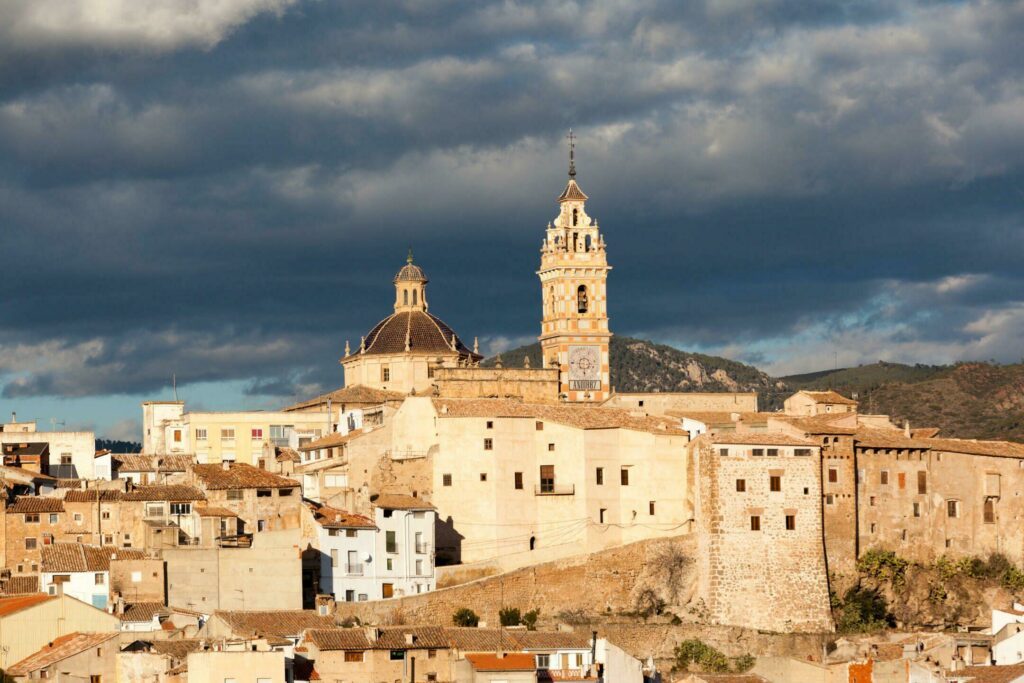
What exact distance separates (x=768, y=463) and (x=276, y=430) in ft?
86.2

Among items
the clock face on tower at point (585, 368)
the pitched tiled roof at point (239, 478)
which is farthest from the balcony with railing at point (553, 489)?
the clock face on tower at point (585, 368)

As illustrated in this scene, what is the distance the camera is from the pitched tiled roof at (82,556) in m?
80.6

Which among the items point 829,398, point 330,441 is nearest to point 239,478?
point 330,441

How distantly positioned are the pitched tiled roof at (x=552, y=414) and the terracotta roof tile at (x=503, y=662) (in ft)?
61.0

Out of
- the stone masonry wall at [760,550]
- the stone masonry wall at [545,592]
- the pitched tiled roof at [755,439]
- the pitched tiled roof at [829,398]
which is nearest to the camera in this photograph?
the stone masonry wall at [545,592]

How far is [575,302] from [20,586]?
32.9 meters

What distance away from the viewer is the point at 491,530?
288 feet

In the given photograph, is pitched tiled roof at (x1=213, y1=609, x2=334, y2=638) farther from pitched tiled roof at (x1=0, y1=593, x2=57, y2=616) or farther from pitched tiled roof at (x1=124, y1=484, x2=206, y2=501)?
pitched tiled roof at (x1=124, y1=484, x2=206, y2=501)

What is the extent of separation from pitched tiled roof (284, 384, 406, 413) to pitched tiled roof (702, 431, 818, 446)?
65.2ft

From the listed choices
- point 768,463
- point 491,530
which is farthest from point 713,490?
point 491,530

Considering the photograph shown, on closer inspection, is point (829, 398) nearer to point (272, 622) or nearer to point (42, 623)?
point (272, 622)

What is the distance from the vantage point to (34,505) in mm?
87000

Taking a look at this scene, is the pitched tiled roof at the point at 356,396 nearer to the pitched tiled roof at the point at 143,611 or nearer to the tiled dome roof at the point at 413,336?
the tiled dome roof at the point at 413,336

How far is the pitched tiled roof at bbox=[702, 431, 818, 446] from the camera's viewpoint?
3388 inches
